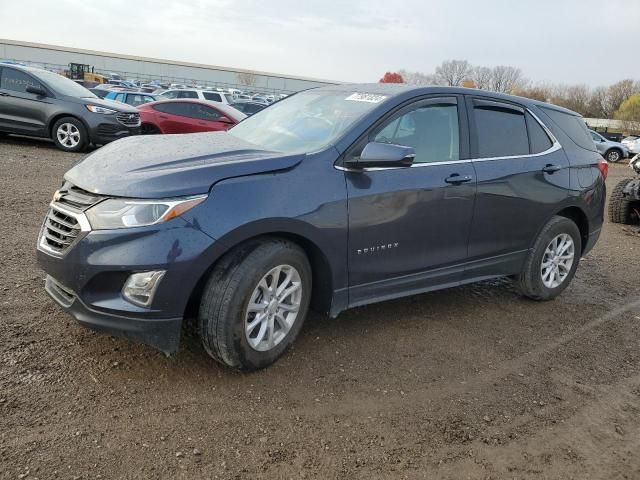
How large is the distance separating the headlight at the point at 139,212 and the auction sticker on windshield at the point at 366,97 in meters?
1.62

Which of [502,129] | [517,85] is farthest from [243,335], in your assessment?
[517,85]

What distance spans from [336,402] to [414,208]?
1413 millimetres

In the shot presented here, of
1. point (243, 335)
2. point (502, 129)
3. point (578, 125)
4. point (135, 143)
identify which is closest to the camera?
point (243, 335)

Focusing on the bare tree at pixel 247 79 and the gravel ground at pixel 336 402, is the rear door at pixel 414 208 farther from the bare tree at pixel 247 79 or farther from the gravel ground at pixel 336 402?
the bare tree at pixel 247 79

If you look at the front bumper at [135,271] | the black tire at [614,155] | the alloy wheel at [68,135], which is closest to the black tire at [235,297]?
the front bumper at [135,271]

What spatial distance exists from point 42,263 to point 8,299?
1.01 metres

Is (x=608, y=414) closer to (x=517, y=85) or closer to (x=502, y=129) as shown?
(x=502, y=129)

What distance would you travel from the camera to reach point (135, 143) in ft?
12.4

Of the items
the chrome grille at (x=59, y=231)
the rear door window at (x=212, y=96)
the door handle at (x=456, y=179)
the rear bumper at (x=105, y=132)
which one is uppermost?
the rear door window at (x=212, y=96)

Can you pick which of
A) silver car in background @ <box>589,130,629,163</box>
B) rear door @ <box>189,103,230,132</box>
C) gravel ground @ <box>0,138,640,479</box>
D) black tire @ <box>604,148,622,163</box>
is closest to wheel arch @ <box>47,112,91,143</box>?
rear door @ <box>189,103,230,132</box>

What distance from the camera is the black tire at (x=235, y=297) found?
3057 mm

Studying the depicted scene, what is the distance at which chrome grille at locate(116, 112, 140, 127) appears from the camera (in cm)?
1163

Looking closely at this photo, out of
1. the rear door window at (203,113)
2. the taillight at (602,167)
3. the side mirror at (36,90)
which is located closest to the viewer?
the taillight at (602,167)

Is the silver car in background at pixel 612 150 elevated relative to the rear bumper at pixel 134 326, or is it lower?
elevated
